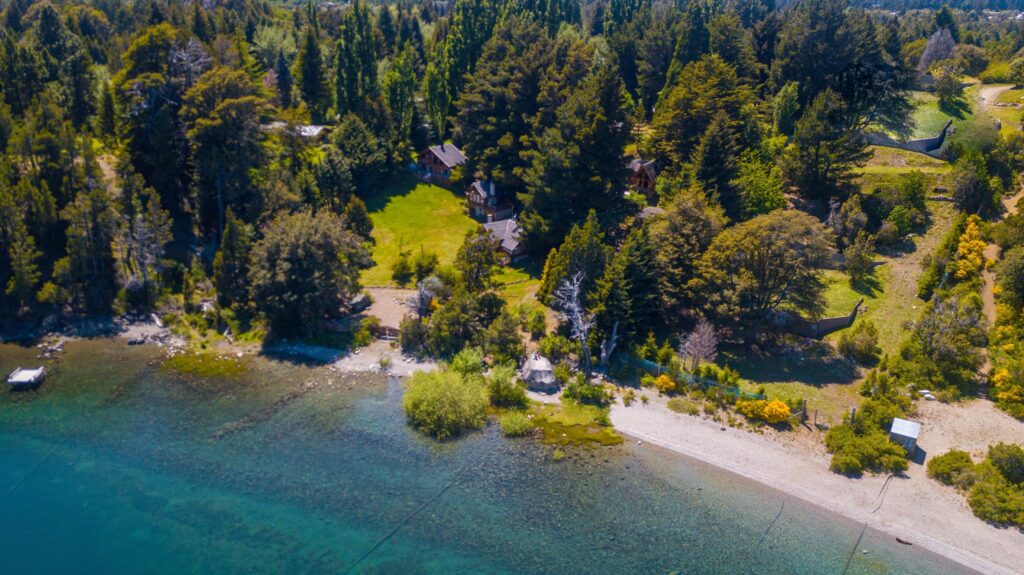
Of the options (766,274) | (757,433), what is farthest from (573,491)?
(766,274)

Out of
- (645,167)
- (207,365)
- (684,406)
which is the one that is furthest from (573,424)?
(645,167)

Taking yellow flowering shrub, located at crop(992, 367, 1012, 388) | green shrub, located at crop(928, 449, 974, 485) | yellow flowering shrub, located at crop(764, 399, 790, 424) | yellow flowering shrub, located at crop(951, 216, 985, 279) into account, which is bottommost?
yellow flowering shrub, located at crop(764, 399, 790, 424)

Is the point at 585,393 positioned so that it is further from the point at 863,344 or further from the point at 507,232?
the point at 507,232

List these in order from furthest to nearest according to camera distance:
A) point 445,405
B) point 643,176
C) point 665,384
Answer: point 643,176 → point 665,384 → point 445,405

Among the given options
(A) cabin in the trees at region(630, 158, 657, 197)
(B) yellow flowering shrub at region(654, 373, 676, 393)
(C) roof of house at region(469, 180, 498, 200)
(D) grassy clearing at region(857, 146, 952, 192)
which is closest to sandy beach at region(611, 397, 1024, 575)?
(B) yellow flowering shrub at region(654, 373, 676, 393)

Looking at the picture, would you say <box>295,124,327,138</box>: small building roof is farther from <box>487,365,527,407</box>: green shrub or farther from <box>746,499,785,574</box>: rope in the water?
<box>746,499,785,574</box>: rope in the water

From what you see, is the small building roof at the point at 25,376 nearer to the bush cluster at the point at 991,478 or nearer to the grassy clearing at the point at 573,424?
the grassy clearing at the point at 573,424
